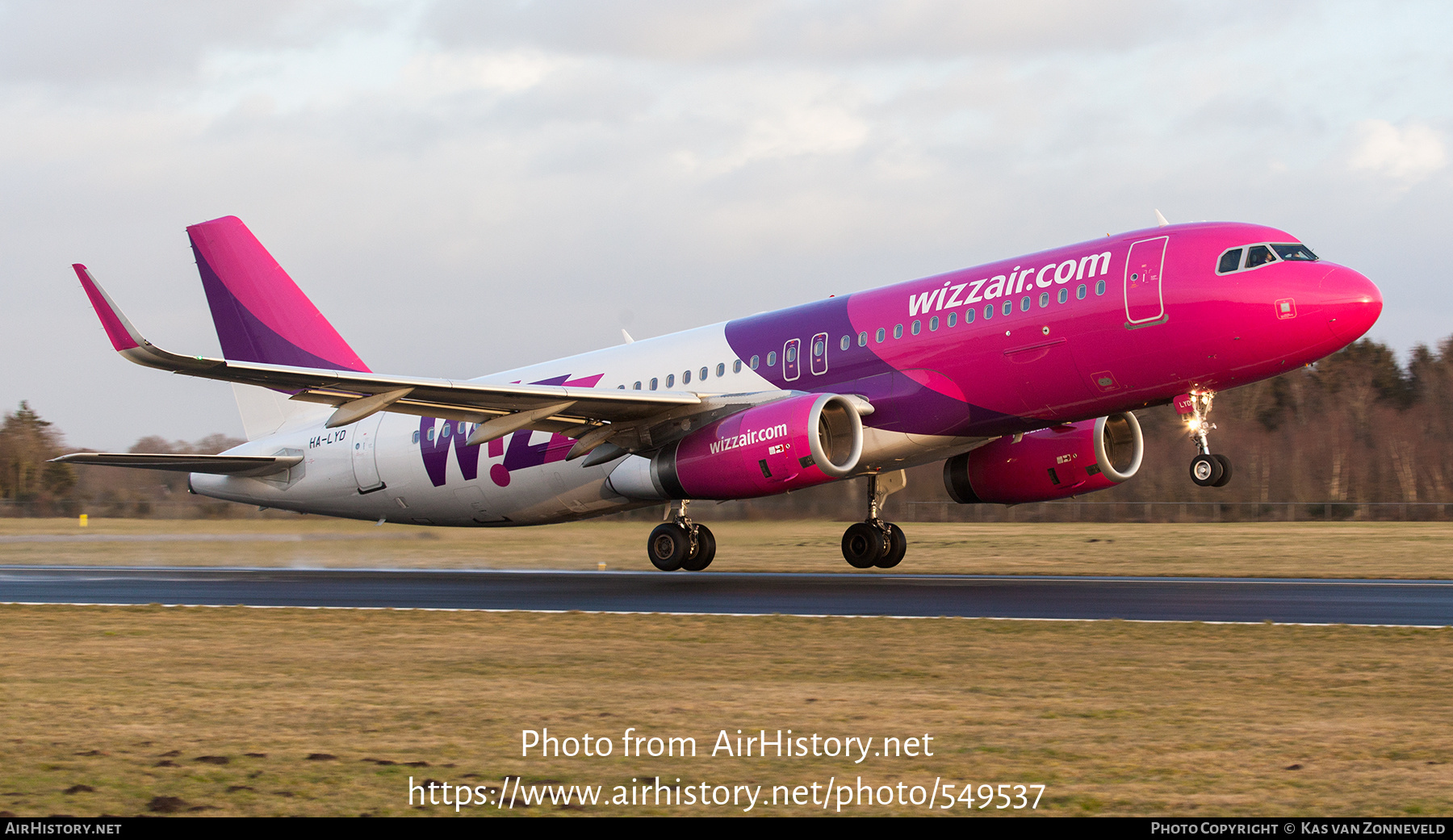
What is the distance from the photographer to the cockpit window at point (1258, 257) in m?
19.9

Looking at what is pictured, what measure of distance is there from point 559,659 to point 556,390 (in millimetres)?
10528

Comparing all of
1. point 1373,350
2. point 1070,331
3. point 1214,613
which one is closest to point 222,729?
point 1214,613

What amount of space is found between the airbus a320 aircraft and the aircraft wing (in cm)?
5

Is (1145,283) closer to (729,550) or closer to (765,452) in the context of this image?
(765,452)

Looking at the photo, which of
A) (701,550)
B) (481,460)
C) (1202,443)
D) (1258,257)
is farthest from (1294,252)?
(481,460)

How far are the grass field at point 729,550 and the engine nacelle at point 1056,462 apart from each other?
1824 mm

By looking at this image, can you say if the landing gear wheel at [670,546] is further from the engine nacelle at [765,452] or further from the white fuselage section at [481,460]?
the engine nacelle at [765,452]

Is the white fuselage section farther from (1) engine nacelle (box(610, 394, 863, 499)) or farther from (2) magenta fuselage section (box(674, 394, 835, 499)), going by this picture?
(2) magenta fuselage section (box(674, 394, 835, 499))

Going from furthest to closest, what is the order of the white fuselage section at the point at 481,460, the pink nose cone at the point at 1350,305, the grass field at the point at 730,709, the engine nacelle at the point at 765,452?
the white fuselage section at the point at 481,460
the engine nacelle at the point at 765,452
the pink nose cone at the point at 1350,305
the grass field at the point at 730,709

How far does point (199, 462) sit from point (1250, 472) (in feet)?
138

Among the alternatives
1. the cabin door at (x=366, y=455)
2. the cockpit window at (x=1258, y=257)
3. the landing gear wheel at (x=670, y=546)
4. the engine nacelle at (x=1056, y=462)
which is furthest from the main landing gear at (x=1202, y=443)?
the cabin door at (x=366, y=455)

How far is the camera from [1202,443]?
20.5 metres

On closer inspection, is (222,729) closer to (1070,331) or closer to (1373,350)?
(1070,331)
